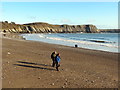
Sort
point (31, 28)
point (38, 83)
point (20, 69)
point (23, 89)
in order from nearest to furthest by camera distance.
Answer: point (23, 89)
point (38, 83)
point (20, 69)
point (31, 28)

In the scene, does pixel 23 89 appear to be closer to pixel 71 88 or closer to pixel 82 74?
pixel 71 88

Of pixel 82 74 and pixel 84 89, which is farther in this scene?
pixel 82 74

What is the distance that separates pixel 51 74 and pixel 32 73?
1.15m

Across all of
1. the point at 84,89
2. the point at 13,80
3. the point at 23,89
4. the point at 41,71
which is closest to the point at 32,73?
the point at 41,71

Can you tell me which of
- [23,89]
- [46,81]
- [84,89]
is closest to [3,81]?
[23,89]

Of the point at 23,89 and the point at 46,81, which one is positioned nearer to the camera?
the point at 23,89

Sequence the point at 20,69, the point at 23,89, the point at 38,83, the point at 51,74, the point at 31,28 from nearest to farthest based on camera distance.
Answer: the point at 23,89
the point at 38,83
the point at 51,74
the point at 20,69
the point at 31,28

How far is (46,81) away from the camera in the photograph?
28.3ft

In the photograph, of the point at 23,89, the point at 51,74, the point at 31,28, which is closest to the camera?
the point at 23,89

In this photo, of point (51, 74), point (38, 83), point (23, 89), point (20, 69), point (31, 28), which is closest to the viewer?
point (23, 89)

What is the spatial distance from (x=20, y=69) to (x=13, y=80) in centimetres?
220

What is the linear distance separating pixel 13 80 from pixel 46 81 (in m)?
1.71

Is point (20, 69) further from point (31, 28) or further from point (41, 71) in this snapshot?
point (31, 28)

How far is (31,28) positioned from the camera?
191375 millimetres
